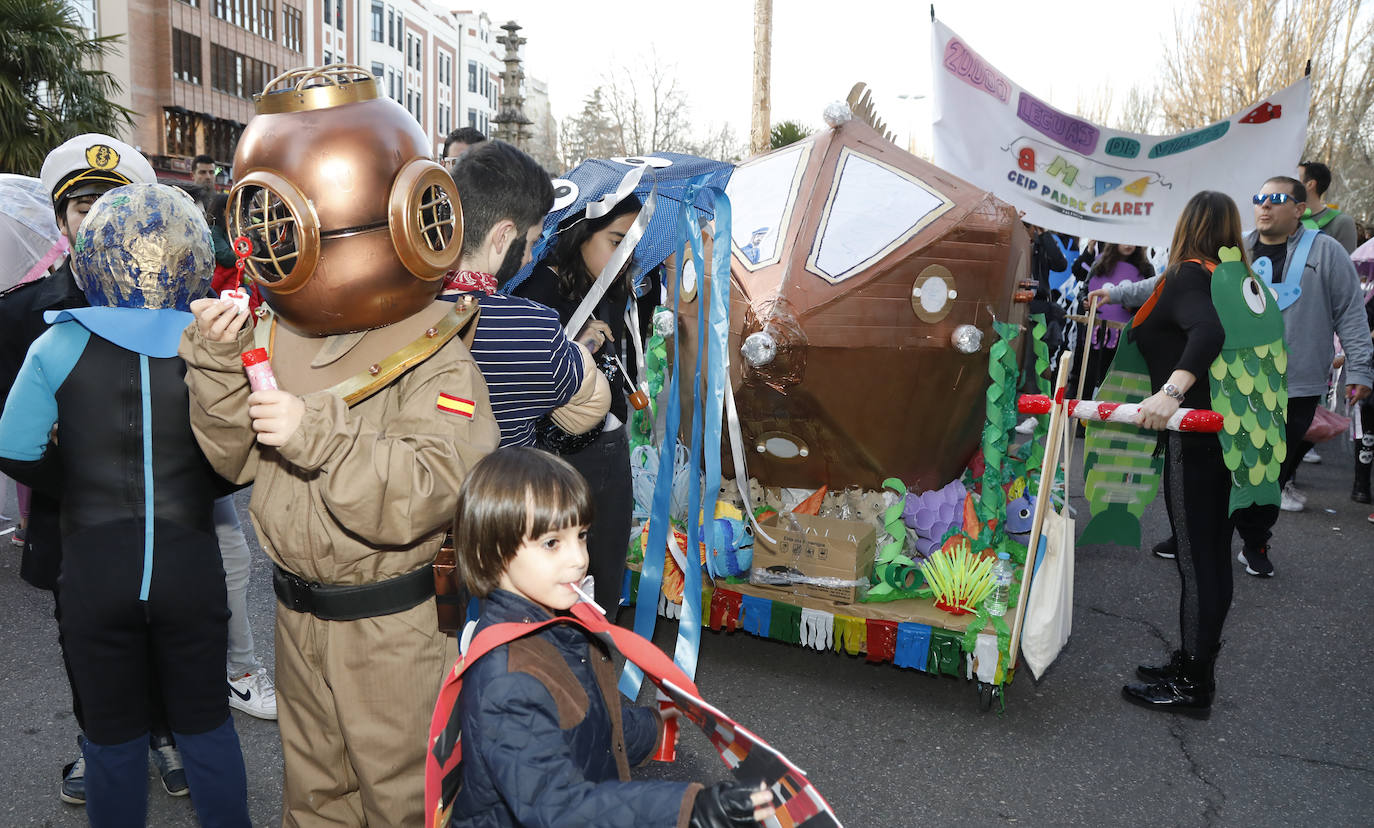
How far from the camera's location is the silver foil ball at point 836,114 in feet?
11.9

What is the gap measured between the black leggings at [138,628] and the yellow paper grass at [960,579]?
2.25m

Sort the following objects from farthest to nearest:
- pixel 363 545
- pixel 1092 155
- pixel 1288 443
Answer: pixel 1288 443 < pixel 1092 155 < pixel 363 545

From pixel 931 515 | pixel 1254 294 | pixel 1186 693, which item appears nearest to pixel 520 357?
pixel 931 515

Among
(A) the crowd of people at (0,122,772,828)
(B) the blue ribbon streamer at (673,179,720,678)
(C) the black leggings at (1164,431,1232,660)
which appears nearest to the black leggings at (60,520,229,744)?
(A) the crowd of people at (0,122,772,828)

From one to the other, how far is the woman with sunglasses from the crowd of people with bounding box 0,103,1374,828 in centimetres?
2

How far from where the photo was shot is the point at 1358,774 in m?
3.12

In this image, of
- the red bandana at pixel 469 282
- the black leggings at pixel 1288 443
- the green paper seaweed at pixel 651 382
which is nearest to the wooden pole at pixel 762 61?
the black leggings at pixel 1288 443

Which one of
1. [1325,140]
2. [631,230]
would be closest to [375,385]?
[631,230]

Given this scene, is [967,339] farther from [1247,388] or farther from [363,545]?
[363,545]

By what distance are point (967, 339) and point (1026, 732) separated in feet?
4.41

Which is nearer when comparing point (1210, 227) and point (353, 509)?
point (353, 509)

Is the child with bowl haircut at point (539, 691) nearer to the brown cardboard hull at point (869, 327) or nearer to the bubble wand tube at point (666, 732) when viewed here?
the bubble wand tube at point (666, 732)

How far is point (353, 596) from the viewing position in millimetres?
1751

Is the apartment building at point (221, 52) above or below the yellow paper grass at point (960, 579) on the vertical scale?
above
